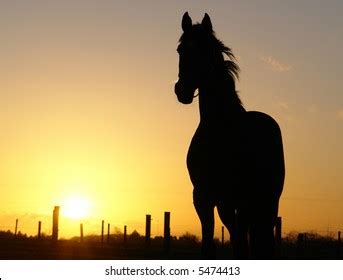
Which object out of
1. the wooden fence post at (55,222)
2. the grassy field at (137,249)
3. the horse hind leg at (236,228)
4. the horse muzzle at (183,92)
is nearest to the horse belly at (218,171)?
the horse hind leg at (236,228)

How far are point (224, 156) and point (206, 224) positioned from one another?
35.3 inches

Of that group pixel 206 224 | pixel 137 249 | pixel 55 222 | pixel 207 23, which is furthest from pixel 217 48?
pixel 55 222

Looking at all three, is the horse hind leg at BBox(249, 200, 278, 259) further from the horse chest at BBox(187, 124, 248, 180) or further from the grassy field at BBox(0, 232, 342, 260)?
the grassy field at BBox(0, 232, 342, 260)

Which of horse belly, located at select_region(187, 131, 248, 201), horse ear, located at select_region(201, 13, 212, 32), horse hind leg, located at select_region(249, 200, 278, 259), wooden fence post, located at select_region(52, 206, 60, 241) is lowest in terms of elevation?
horse hind leg, located at select_region(249, 200, 278, 259)

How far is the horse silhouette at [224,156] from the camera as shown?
8.82 m

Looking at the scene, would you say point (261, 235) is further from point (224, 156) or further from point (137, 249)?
point (137, 249)

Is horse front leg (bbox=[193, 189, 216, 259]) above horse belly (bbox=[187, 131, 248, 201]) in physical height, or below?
below

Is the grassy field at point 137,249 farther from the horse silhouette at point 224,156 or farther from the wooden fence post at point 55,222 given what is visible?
the horse silhouette at point 224,156

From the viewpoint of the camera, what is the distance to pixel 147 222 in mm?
23344

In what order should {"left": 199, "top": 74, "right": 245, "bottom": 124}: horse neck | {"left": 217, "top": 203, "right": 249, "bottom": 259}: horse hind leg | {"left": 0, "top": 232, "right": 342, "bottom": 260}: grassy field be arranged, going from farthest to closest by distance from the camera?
{"left": 0, "top": 232, "right": 342, "bottom": 260}: grassy field, {"left": 199, "top": 74, "right": 245, "bottom": 124}: horse neck, {"left": 217, "top": 203, "right": 249, "bottom": 259}: horse hind leg

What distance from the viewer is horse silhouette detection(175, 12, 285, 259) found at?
8820mm

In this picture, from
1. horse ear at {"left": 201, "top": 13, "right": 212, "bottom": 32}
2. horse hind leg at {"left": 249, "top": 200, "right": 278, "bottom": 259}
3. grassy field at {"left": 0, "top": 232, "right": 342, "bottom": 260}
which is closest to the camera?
horse hind leg at {"left": 249, "top": 200, "right": 278, "bottom": 259}

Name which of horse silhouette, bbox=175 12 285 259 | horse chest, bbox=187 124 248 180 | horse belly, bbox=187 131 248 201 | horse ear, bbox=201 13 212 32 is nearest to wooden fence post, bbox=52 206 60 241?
horse silhouette, bbox=175 12 285 259

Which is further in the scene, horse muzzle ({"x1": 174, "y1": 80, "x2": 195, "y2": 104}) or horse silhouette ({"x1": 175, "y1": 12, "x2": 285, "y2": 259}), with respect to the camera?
horse muzzle ({"x1": 174, "y1": 80, "x2": 195, "y2": 104})
